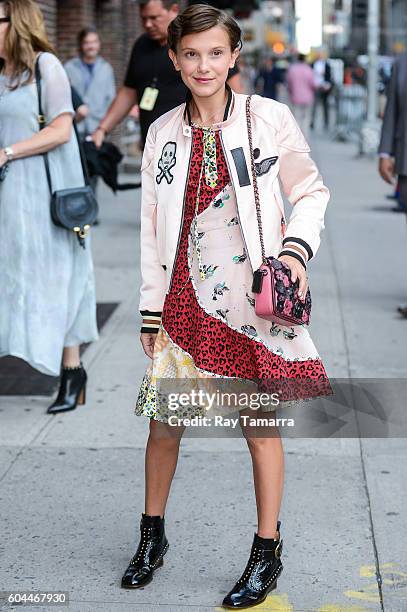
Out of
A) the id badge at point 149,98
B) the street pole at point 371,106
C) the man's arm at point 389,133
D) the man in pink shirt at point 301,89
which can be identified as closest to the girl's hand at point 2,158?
the id badge at point 149,98

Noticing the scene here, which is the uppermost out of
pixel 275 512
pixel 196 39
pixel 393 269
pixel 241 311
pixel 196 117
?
pixel 196 39

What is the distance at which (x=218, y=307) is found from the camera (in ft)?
11.6

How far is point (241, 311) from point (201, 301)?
125mm

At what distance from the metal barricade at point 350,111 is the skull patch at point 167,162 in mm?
19174

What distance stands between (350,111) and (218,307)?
20.1 metres

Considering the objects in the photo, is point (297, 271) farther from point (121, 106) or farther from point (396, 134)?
point (396, 134)

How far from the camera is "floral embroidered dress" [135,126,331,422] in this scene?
11.4 feet

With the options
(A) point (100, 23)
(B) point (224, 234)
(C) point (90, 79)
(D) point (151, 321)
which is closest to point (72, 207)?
(D) point (151, 321)

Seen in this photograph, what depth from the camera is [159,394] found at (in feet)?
11.8

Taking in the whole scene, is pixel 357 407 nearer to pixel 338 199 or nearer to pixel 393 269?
pixel 393 269

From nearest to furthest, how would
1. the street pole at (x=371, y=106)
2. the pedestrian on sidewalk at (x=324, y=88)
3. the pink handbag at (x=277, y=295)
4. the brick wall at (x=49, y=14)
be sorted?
the pink handbag at (x=277, y=295)
the brick wall at (x=49, y=14)
the street pole at (x=371, y=106)
the pedestrian on sidewalk at (x=324, y=88)

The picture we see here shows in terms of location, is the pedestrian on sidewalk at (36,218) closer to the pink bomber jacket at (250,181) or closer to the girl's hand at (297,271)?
the pink bomber jacket at (250,181)

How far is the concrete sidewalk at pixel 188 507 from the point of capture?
12.3ft

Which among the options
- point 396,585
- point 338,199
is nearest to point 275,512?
point 396,585
